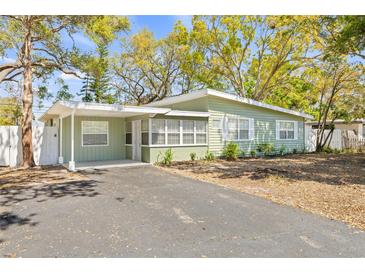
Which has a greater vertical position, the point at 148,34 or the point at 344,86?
the point at 148,34

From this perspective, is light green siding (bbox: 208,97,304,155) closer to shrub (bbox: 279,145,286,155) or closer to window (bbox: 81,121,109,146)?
shrub (bbox: 279,145,286,155)

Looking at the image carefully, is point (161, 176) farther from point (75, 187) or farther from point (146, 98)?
point (146, 98)

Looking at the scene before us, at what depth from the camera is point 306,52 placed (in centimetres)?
1848

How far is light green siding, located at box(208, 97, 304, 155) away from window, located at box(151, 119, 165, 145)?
2.79 metres

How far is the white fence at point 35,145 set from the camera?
10953mm

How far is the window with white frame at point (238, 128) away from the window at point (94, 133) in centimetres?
656

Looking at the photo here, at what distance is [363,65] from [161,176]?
15604 millimetres

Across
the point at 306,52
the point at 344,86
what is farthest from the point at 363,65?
the point at 306,52

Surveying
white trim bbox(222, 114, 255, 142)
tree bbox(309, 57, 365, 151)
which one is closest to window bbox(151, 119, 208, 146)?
white trim bbox(222, 114, 255, 142)

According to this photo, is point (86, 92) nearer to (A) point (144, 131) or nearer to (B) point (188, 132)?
(A) point (144, 131)

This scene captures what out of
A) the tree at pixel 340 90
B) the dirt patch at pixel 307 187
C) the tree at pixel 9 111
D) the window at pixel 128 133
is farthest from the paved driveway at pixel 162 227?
the tree at pixel 9 111

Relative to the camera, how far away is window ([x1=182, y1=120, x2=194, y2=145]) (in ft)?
40.8

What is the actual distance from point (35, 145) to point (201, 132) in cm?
800

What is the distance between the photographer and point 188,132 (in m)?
12.6
